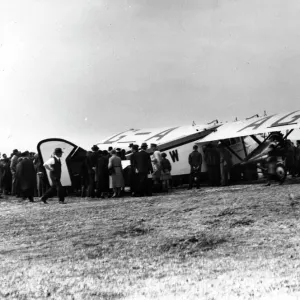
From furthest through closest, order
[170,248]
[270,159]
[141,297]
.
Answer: [270,159] → [170,248] → [141,297]

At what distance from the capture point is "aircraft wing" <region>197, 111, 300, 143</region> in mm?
19312

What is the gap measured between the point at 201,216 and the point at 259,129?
942cm

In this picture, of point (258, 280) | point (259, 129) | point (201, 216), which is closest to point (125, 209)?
point (201, 216)

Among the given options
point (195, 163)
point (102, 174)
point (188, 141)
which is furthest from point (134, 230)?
point (188, 141)

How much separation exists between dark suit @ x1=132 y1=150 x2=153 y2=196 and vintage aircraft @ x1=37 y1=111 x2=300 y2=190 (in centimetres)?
158

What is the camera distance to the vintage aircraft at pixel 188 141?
19.0 meters

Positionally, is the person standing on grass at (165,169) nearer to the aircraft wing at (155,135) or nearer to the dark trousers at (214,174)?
the dark trousers at (214,174)

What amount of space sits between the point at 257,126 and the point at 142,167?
5.77 meters

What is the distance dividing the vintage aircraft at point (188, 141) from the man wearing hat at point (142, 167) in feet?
5.22

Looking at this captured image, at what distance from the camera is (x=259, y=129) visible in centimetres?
1995

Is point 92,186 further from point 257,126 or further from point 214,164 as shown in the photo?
point 257,126

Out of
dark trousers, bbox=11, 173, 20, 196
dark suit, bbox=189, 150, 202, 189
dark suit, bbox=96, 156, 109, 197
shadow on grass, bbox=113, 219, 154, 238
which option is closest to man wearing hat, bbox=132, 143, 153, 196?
dark suit, bbox=96, 156, 109, 197

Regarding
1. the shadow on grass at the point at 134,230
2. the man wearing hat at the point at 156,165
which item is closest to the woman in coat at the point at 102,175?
the man wearing hat at the point at 156,165

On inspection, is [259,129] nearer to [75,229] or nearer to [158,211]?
[158,211]
